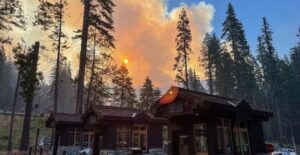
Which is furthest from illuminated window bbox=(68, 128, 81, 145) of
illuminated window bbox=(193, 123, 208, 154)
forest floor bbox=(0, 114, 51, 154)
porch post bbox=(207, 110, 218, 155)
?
porch post bbox=(207, 110, 218, 155)

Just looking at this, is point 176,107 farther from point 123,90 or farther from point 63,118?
point 123,90

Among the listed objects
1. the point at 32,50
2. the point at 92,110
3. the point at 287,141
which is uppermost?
the point at 32,50

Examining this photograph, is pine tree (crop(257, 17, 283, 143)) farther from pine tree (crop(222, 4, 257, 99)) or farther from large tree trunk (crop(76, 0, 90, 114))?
large tree trunk (crop(76, 0, 90, 114))

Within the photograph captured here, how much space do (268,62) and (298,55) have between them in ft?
40.8

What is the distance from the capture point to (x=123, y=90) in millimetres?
46125

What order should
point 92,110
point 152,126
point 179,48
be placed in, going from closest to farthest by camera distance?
1. point 92,110
2. point 152,126
3. point 179,48

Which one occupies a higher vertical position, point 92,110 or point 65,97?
point 65,97

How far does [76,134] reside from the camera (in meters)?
25.5

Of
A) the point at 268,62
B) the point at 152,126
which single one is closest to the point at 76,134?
the point at 152,126

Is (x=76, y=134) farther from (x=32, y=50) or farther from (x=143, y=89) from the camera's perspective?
(x=143, y=89)

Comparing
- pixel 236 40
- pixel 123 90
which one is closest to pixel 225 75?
pixel 236 40

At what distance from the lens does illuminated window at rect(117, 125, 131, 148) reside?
20.8 m

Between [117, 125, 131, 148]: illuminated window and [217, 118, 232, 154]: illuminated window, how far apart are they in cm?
887

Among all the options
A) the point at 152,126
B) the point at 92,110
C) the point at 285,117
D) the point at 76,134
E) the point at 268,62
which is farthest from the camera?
the point at 285,117
